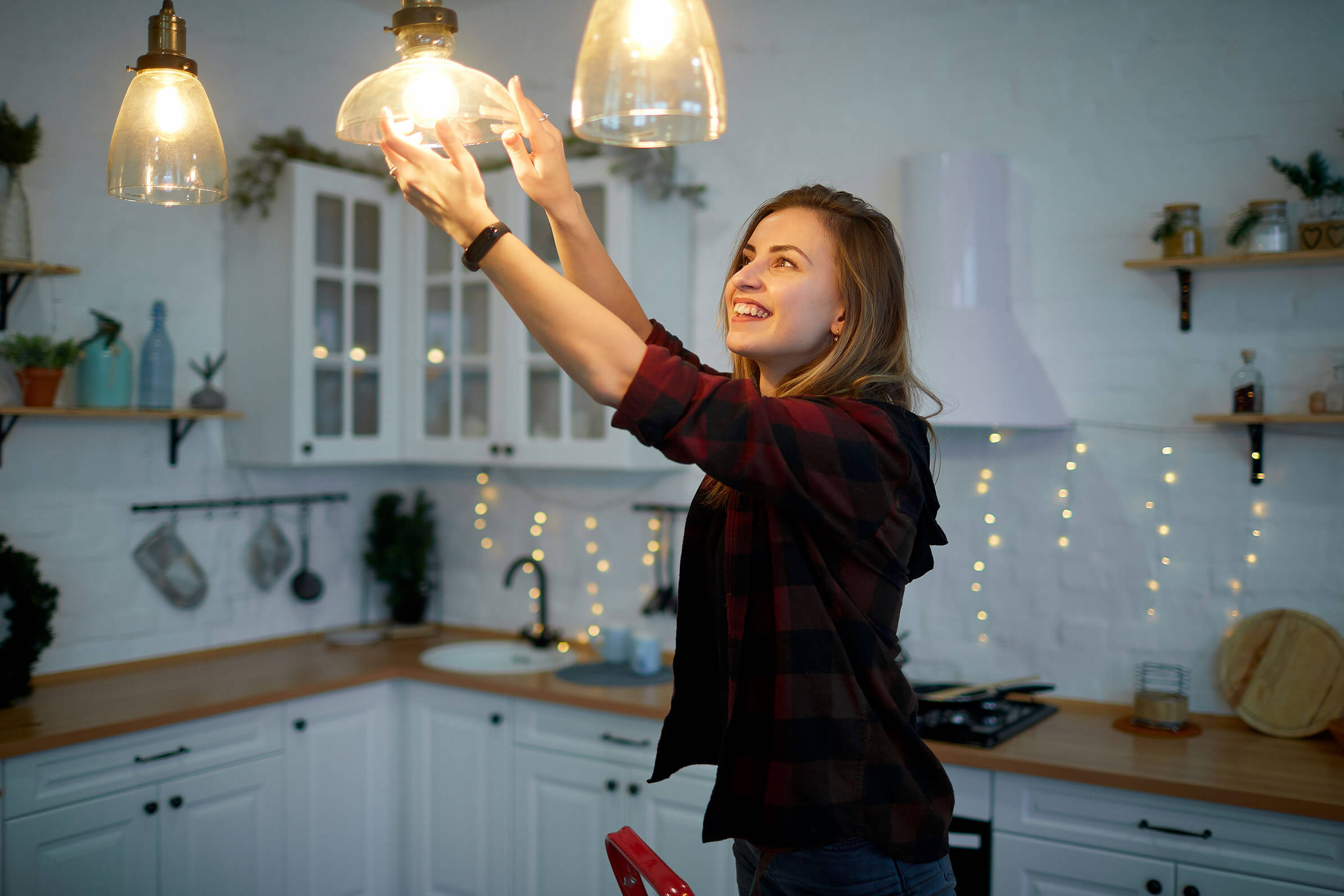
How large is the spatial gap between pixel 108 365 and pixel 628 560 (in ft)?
5.22

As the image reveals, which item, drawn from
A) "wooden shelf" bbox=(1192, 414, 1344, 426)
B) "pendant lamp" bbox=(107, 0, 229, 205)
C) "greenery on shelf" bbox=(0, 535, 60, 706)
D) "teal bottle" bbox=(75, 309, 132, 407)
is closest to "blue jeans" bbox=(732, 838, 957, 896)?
"pendant lamp" bbox=(107, 0, 229, 205)

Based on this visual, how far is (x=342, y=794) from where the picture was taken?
3.01 meters

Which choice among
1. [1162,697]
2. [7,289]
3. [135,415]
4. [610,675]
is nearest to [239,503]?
[135,415]

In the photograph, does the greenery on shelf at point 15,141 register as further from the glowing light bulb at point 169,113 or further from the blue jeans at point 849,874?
the blue jeans at point 849,874

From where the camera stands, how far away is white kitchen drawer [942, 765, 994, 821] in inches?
89.7

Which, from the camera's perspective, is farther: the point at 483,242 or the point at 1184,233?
the point at 1184,233

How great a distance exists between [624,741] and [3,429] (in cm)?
181

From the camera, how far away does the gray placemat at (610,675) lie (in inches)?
116

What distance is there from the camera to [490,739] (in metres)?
2.98

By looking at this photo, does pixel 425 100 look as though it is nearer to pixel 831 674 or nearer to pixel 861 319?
pixel 861 319

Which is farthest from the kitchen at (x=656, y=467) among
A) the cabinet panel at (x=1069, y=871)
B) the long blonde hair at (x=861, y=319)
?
the long blonde hair at (x=861, y=319)

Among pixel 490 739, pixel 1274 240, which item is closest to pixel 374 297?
pixel 490 739

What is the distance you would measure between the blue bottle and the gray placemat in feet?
4.47

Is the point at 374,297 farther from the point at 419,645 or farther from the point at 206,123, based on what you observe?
the point at 206,123
